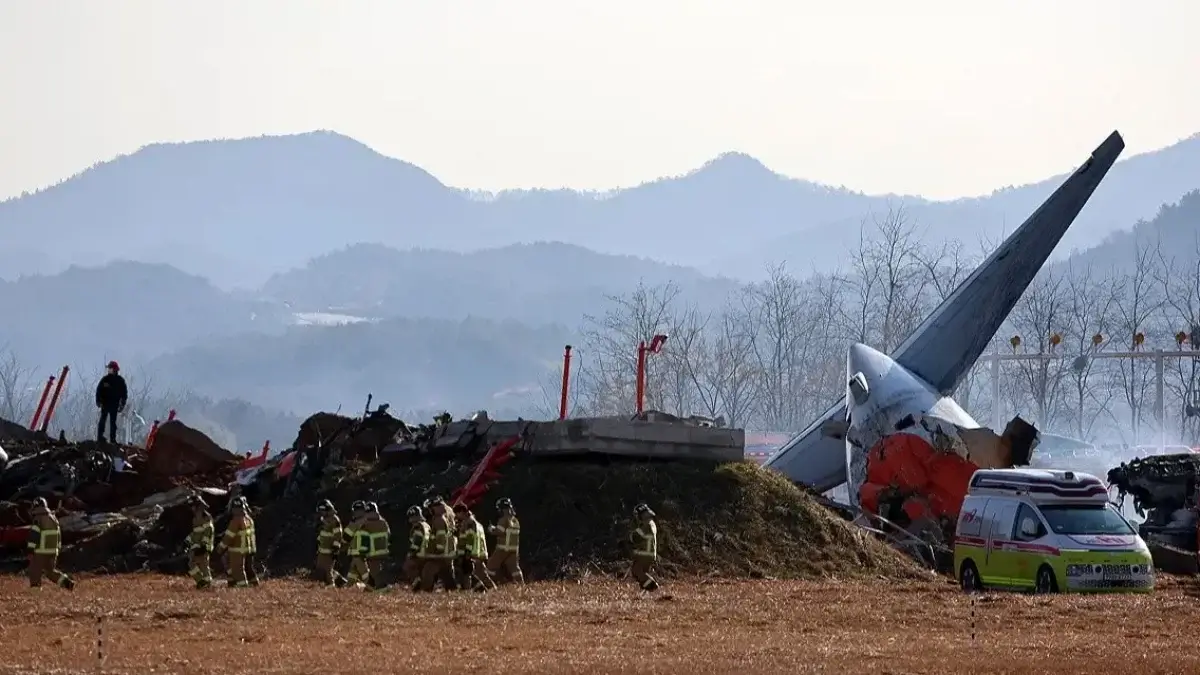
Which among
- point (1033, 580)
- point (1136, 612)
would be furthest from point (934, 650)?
point (1033, 580)

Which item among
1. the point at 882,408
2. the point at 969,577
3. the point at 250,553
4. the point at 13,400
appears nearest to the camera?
the point at 250,553

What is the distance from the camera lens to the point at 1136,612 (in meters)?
23.7

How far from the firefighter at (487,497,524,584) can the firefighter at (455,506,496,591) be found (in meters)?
0.47

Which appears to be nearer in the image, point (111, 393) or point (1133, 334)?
point (111, 393)

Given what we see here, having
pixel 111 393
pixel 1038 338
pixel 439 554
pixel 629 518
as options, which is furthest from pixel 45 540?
pixel 1038 338

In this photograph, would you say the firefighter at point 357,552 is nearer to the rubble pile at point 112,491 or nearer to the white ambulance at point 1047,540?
the rubble pile at point 112,491

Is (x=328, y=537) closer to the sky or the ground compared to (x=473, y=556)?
closer to the sky

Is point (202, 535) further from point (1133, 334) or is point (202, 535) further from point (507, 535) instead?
point (1133, 334)

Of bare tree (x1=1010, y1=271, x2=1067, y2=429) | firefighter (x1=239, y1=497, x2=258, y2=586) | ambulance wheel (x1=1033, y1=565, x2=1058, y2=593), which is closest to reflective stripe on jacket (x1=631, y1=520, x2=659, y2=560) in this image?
firefighter (x1=239, y1=497, x2=258, y2=586)

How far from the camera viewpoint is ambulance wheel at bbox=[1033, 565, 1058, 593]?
2742 centimetres

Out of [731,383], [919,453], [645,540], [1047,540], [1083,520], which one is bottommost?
[645,540]

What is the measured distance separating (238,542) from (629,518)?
23.2 feet

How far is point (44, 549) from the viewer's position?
89.5ft

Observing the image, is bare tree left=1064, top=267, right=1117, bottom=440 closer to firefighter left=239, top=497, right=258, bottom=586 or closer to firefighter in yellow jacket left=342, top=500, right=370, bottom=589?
firefighter in yellow jacket left=342, top=500, right=370, bottom=589
